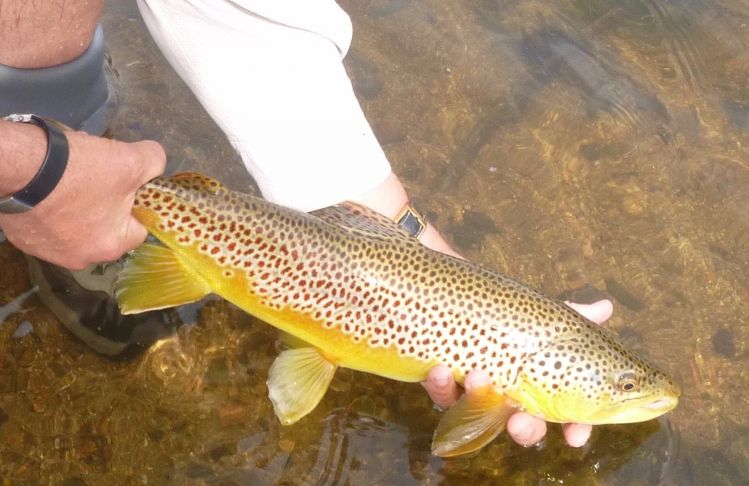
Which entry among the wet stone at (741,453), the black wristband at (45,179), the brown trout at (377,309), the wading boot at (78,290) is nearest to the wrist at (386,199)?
the brown trout at (377,309)

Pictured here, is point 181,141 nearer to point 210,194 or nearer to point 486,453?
point 210,194

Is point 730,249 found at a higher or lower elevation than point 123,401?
higher

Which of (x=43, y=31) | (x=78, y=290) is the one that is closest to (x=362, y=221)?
(x=78, y=290)

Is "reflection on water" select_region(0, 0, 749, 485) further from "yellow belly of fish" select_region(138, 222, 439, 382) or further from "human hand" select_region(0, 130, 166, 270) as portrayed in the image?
"human hand" select_region(0, 130, 166, 270)

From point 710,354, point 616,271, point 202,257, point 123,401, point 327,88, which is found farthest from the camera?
point 616,271

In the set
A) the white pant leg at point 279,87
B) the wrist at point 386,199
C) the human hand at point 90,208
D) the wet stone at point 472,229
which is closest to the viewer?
the human hand at point 90,208

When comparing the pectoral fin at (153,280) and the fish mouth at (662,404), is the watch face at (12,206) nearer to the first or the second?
the pectoral fin at (153,280)

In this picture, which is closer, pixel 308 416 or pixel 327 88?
pixel 327 88

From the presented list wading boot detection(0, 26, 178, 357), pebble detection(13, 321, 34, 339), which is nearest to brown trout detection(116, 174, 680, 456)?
wading boot detection(0, 26, 178, 357)

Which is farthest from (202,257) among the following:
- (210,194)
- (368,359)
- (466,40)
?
(466,40)
